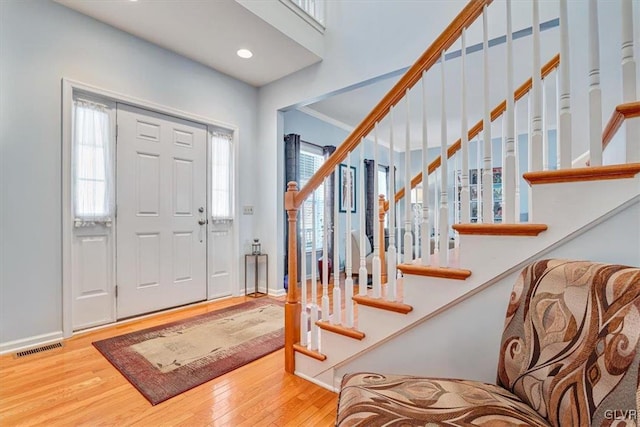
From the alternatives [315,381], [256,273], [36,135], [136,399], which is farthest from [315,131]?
[136,399]

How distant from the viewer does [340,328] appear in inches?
64.7

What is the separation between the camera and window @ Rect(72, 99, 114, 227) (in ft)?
8.41

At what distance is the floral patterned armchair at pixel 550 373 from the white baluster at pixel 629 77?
0.42 meters

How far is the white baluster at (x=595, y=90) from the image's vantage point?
98cm

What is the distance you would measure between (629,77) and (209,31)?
3046 millimetres

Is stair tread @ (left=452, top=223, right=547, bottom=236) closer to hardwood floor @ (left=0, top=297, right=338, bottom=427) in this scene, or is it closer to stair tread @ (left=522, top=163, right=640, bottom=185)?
stair tread @ (left=522, top=163, right=640, bottom=185)

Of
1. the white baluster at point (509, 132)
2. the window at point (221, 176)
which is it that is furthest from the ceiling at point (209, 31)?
the white baluster at point (509, 132)

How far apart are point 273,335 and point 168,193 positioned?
1.86 m

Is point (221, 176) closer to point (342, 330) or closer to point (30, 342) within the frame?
point (30, 342)

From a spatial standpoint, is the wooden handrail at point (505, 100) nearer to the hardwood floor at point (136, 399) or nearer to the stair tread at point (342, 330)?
the stair tread at point (342, 330)

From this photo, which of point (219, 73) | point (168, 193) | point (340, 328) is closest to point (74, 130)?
point (168, 193)

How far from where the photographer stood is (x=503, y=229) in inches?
45.3

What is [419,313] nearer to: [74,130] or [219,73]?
[74,130]

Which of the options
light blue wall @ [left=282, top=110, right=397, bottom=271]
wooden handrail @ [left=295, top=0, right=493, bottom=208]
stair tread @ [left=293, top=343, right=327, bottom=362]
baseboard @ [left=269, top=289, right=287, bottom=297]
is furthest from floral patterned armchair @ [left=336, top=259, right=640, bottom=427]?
light blue wall @ [left=282, top=110, right=397, bottom=271]
